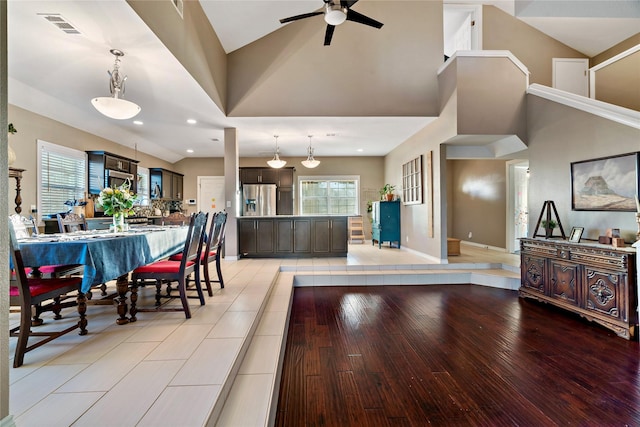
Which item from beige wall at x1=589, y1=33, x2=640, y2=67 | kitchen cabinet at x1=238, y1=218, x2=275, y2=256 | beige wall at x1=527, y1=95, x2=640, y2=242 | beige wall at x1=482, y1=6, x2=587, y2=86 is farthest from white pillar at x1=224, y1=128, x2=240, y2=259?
beige wall at x1=589, y1=33, x2=640, y2=67

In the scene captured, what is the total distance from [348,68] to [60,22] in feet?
12.4

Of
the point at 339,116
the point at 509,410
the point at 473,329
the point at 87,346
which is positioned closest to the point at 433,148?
the point at 339,116

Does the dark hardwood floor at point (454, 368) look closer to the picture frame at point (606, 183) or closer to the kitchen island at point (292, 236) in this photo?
the picture frame at point (606, 183)

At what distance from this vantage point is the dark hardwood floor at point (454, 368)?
1.69 metres

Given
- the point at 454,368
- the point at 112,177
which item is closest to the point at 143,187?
the point at 112,177

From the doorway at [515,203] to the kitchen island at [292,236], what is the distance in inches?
145

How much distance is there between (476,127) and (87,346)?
529 centimetres

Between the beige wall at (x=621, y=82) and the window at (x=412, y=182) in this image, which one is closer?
the beige wall at (x=621, y=82)

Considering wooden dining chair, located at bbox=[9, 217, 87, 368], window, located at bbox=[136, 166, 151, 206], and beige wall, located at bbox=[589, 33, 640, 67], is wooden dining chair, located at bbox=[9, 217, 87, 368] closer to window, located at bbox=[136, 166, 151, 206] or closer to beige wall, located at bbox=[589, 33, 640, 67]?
window, located at bbox=[136, 166, 151, 206]

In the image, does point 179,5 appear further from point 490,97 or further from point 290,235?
point 490,97

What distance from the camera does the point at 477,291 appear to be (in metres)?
4.29

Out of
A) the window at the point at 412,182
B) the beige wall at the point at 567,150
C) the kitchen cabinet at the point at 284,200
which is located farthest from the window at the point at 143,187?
the beige wall at the point at 567,150

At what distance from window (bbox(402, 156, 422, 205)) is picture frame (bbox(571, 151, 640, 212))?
2492mm

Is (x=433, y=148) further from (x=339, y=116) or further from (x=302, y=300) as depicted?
(x=302, y=300)
